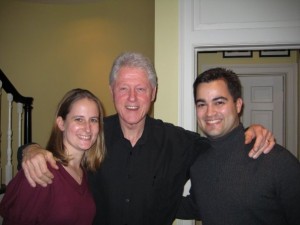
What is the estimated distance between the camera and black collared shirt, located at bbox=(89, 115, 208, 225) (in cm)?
146

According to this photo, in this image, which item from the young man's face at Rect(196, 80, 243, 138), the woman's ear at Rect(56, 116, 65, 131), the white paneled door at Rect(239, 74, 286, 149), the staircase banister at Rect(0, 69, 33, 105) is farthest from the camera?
the white paneled door at Rect(239, 74, 286, 149)

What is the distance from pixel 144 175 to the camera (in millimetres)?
1508

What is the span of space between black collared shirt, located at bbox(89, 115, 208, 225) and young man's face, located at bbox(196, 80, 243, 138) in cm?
22

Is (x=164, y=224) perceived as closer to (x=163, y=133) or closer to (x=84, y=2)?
(x=163, y=133)

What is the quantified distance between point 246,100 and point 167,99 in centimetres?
236

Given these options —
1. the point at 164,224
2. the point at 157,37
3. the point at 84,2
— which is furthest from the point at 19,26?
the point at 164,224

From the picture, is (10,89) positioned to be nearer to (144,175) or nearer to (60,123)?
(60,123)

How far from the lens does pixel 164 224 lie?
1.55 m

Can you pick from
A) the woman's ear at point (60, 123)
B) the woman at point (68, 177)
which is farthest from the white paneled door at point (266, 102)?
the woman's ear at point (60, 123)

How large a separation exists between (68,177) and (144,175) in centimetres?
45

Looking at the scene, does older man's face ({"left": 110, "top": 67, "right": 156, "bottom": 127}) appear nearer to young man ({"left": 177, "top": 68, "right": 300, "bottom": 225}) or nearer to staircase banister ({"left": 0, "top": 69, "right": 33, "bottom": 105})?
young man ({"left": 177, "top": 68, "right": 300, "bottom": 225})

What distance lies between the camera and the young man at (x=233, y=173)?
1.18 m

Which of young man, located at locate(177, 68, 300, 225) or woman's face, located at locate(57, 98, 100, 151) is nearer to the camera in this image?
young man, located at locate(177, 68, 300, 225)

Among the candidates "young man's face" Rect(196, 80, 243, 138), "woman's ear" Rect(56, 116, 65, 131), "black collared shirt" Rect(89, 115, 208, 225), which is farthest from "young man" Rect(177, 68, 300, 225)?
"woman's ear" Rect(56, 116, 65, 131)
